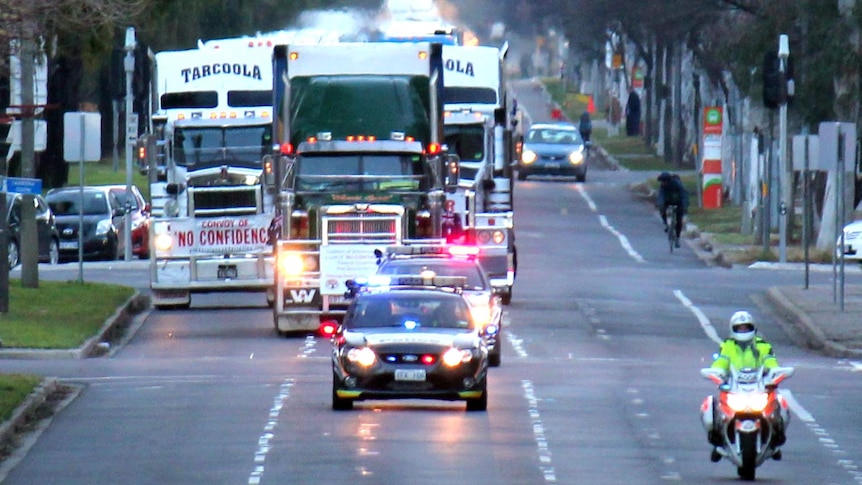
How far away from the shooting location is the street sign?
Answer: 2531 centimetres

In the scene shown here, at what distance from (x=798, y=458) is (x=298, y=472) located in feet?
13.4

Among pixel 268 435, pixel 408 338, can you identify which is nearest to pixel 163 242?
pixel 408 338

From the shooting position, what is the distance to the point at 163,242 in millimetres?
30875

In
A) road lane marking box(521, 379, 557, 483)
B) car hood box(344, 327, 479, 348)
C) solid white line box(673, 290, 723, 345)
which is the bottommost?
solid white line box(673, 290, 723, 345)

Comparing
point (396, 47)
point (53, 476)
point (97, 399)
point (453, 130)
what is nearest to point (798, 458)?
point (53, 476)

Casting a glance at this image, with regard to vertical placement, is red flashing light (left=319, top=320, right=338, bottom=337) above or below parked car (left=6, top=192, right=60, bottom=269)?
below

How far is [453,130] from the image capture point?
32750mm

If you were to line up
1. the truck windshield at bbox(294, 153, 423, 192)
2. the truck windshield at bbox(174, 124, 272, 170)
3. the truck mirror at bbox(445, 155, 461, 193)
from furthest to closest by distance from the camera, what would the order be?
the truck windshield at bbox(174, 124, 272, 170)
the truck mirror at bbox(445, 155, 461, 193)
the truck windshield at bbox(294, 153, 423, 192)

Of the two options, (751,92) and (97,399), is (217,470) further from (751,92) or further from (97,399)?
(751,92)

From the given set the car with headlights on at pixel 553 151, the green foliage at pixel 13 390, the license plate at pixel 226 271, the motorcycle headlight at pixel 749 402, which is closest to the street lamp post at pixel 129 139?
the license plate at pixel 226 271

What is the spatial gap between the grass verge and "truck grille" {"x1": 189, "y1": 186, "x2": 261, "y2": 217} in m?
2.00

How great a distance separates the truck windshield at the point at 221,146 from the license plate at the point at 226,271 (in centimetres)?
177

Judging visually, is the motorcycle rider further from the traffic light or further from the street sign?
the traffic light

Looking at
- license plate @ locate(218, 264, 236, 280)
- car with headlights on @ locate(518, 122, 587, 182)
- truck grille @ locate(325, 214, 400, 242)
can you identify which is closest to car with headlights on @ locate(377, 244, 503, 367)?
truck grille @ locate(325, 214, 400, 242)
